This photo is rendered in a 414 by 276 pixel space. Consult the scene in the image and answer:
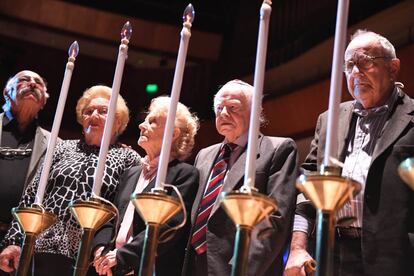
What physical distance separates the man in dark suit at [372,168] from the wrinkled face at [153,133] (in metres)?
0.70

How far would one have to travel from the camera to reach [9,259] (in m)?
2.62

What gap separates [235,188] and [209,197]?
5.3 inches

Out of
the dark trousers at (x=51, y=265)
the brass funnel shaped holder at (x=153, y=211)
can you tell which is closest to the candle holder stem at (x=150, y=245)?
the brass funnel shaped holder at (x=153, y=211)

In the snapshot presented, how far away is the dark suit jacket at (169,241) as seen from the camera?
2312 mm

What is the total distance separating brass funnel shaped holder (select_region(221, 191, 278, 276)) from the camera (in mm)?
1370

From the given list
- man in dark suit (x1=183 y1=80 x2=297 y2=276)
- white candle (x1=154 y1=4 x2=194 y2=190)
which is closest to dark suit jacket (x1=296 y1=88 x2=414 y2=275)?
man in dark suit (x1=183 y1=80 x2=297 y2=276)

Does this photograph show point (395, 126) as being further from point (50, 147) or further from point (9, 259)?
point (9, 259)

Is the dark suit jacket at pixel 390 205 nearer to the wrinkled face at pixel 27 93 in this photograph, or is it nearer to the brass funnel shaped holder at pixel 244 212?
the brass funnel shaped holder at pixel 244 212

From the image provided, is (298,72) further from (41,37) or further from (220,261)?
(220,261)

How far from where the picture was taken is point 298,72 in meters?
6.86

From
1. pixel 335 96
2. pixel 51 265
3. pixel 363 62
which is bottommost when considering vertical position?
pixel 51 265

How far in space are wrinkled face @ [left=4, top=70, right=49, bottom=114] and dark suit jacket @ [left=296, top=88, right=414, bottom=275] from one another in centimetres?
192

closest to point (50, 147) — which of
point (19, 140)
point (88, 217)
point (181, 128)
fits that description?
point (88, 217)

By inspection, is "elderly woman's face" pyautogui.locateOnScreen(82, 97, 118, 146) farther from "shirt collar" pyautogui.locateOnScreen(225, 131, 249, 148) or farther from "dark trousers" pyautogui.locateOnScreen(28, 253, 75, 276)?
"shirt collar" pyautogui.locateOnScreen(225, 131, 249, 148)
